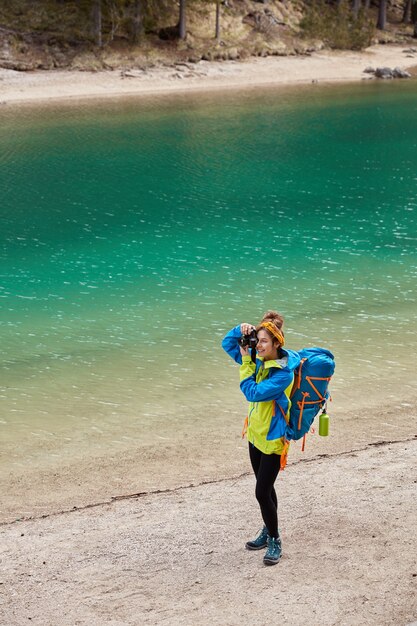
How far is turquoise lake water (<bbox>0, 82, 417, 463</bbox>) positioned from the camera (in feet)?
45.9

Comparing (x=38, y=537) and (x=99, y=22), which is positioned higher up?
(x=99, y=22)

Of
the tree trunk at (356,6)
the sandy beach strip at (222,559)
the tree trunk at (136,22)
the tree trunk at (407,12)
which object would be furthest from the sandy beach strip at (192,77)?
the sandy beach strip at (222,559)

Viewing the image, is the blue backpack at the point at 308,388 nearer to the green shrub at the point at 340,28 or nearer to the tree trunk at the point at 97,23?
the tree trunk at the point at 97,23

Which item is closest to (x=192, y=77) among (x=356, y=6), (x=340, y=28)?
(x=340, y=28)

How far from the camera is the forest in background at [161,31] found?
55.2m

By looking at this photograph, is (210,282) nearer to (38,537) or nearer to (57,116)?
(38,537)

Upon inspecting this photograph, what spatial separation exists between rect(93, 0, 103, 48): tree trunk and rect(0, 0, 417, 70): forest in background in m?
0.06


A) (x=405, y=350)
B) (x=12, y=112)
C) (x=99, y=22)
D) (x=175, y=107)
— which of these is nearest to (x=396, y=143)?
(x=175, y=107)

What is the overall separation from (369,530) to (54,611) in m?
2.92

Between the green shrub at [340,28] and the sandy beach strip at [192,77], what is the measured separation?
115 centimetres

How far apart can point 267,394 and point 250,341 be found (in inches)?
17.7

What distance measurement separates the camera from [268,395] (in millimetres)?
7188

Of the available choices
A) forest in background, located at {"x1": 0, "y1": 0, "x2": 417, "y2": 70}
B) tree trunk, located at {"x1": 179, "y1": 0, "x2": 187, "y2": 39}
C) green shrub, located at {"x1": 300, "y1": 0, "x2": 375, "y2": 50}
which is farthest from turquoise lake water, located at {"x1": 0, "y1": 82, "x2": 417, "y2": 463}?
green shrub, located at {"x1": 300, "y1": 0, "x2": 375, "y2": 50}

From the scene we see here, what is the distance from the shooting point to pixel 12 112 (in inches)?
1767
